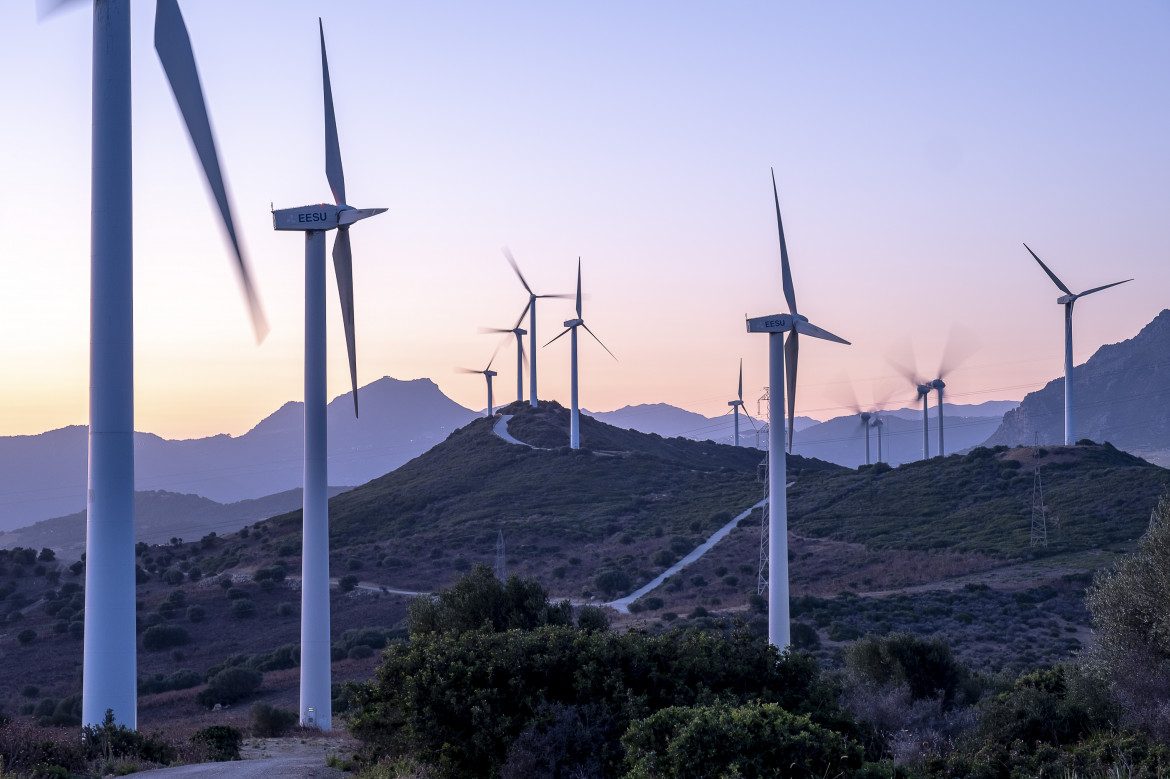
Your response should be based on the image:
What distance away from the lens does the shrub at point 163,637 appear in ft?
192

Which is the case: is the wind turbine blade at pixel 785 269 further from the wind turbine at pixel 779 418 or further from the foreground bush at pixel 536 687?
the foreground bush at pixel 536 687

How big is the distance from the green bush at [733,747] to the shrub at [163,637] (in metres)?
52.9

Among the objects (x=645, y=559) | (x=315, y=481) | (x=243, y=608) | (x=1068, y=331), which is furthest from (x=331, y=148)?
Answer: (x=1068, y=331)

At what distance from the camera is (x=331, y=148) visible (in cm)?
3216

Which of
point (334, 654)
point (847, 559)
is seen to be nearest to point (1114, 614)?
point (334, 654)

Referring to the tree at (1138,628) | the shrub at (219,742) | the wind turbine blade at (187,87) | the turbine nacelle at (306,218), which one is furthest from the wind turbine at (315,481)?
the tree at (1138,628)

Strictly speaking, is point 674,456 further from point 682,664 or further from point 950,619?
point 682,664

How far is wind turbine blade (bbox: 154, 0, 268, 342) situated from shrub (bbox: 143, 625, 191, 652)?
47.3 m

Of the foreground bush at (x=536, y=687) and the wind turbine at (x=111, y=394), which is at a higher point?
the wind turbine at (x=111, y=394)

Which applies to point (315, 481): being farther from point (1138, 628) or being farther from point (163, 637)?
point (163, 637)

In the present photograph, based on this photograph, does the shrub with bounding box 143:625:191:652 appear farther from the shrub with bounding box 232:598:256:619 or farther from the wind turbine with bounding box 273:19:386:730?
the wind turbine with bounding box 273:19:386:730

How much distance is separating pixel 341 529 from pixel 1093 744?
9365 centimetres

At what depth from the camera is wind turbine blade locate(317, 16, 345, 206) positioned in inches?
1241

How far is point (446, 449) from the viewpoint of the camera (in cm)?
14888
